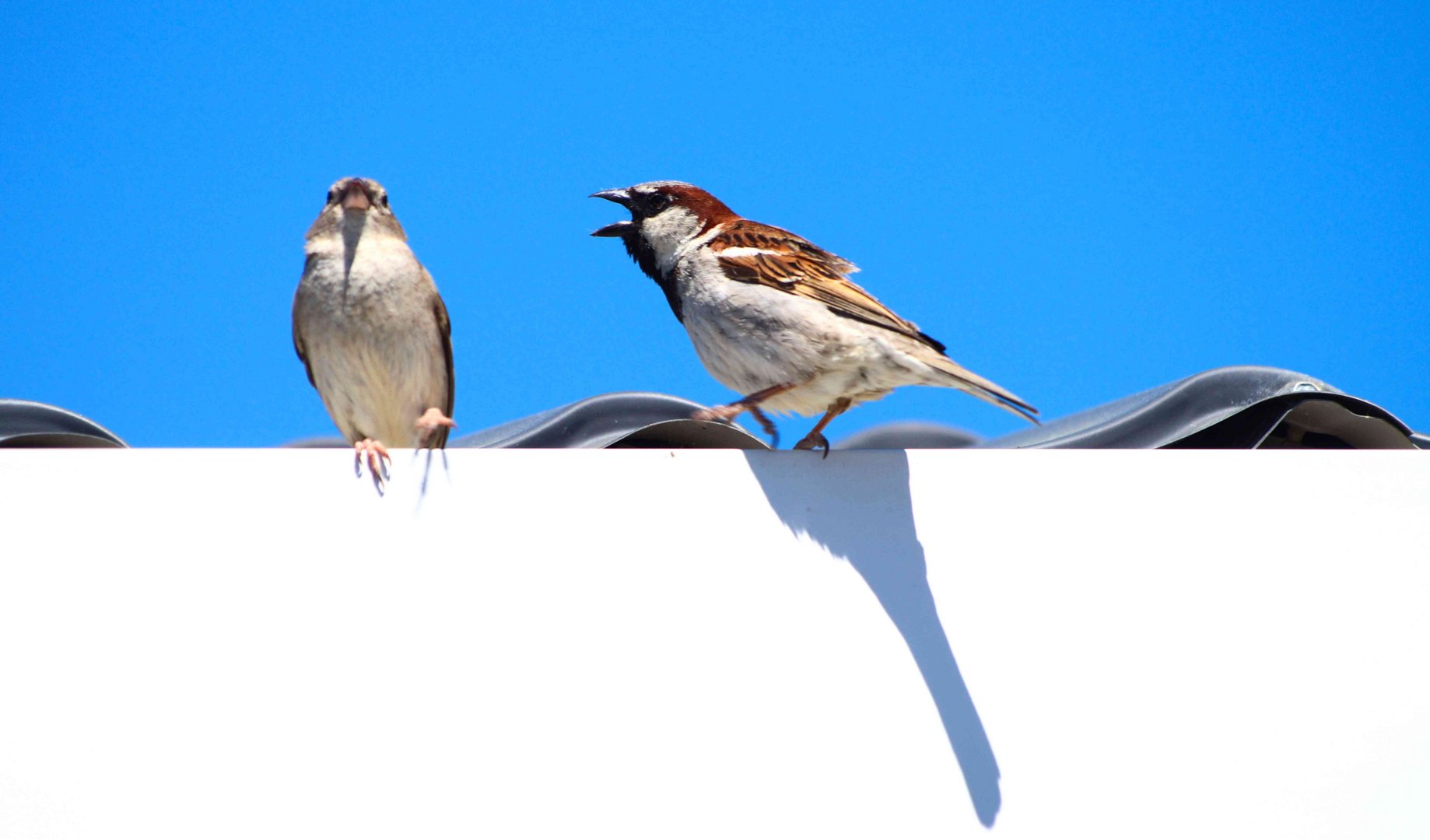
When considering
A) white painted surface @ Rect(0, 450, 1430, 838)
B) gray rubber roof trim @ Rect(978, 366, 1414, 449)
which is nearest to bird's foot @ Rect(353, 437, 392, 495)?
white painted surface @ Rect(0, 450, 1430, 838)

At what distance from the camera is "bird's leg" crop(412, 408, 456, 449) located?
2787 millimetres

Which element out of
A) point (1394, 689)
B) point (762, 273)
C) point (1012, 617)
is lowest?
point (1394, 689)

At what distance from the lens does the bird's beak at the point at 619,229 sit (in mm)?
3223

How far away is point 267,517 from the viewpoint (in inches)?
90.9

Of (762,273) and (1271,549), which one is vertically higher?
(762,273)

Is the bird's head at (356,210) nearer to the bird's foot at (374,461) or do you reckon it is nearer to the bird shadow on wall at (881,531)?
the bird's foot at (374,461)

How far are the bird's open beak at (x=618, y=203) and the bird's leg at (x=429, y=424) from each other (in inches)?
27.5

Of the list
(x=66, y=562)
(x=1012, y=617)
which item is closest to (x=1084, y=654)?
(x=1012, y=617)

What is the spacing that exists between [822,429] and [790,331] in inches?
9.5

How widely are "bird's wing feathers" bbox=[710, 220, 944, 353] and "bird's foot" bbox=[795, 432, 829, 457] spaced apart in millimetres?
296

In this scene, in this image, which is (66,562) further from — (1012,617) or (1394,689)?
(1394,689)

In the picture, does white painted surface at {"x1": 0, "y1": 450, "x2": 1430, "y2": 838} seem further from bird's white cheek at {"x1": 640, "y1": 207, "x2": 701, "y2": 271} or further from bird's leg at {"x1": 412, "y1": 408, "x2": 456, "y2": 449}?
bird's white cheek at {"x1": 640, "y1": 207, "x2": 701, "y2": 271}

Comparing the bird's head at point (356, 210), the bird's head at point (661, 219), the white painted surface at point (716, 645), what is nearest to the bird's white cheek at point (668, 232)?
the bird's head at point (661, 219)

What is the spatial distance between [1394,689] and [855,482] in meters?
1.22
